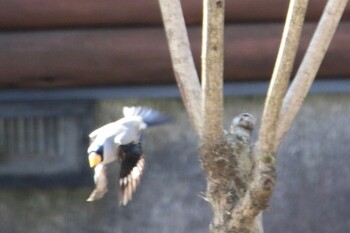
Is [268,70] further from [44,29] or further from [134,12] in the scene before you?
[44,29]

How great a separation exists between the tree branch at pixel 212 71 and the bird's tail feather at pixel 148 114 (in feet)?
3.18

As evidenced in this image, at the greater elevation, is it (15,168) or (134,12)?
(134,12)

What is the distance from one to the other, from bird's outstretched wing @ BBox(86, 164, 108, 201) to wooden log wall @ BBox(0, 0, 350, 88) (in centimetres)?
47

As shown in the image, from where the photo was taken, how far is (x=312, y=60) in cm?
380

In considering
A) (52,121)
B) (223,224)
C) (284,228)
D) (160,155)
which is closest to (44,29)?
(52,121)

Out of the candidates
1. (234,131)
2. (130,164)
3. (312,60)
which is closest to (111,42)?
(130,164)

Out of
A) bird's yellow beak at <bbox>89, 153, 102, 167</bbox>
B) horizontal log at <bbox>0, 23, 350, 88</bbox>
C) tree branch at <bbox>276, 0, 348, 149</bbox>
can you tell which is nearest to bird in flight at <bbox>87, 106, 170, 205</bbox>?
bird's yellow beak at <bbox>89, 153, 102, 167</bbox>

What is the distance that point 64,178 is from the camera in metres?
5.32

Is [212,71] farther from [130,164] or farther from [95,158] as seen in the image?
[130,164]

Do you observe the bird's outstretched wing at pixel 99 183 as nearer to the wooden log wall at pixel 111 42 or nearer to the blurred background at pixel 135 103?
the blurred background at pixel 135 103

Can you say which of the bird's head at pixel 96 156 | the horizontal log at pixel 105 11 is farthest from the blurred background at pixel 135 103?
the bird's head at pixel 96 156

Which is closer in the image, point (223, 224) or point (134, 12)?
point (223, 224)

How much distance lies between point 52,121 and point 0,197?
42 cm

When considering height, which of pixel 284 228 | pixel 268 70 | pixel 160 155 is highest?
pixel 268 70
